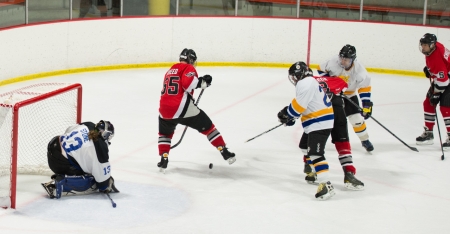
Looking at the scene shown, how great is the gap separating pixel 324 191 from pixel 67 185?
5.85ft

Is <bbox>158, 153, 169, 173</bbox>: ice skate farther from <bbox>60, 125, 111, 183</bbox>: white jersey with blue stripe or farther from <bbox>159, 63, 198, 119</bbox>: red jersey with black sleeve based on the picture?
<bbox>60, 125, 111, 183</bbox>: white jersey with blue stripe

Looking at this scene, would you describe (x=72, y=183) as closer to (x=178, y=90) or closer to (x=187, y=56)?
(x=178, y=90)

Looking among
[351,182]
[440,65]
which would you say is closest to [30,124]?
[351,182]

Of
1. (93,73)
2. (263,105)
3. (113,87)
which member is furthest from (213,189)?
(93,73)

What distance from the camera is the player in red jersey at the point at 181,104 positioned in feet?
19.2

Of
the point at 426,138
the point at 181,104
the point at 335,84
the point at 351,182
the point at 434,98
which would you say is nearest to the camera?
the point at 351,182

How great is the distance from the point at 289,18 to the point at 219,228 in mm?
6644

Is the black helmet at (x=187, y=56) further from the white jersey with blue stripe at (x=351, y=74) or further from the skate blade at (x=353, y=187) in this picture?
the skate blade at (x=353, y=187)

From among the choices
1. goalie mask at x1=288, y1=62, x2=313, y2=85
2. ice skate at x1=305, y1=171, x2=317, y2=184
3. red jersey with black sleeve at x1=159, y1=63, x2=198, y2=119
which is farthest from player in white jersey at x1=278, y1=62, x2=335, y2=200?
red jersey with black sleeve at x1=159, y1=63, x2=198, y2=119

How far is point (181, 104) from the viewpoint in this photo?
5.85 metres

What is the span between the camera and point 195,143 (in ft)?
22.9

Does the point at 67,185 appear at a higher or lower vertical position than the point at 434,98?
lower

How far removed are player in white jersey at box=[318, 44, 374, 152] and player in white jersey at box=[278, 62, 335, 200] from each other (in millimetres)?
857

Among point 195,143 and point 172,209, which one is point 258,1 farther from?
point 172,209
